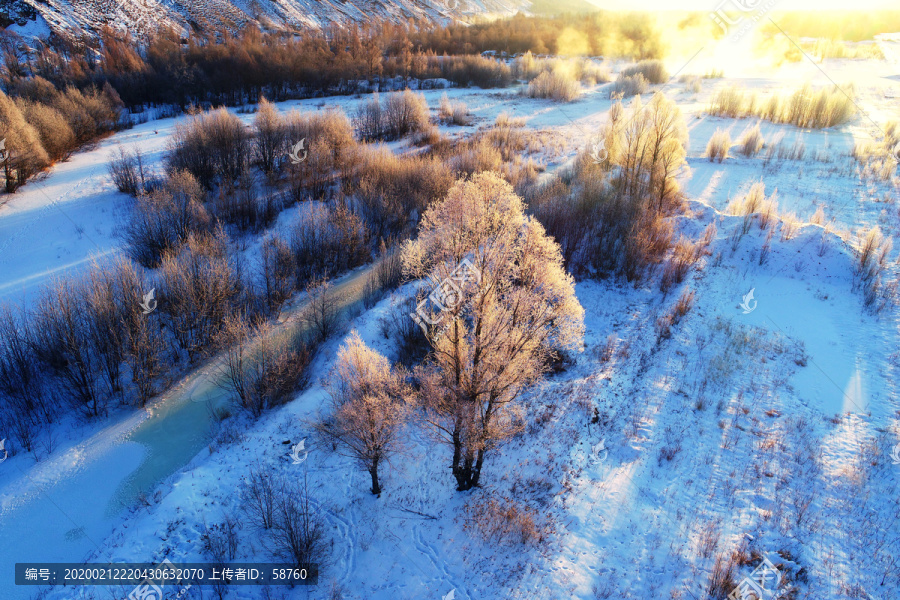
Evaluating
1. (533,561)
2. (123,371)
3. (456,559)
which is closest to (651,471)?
(533,561)

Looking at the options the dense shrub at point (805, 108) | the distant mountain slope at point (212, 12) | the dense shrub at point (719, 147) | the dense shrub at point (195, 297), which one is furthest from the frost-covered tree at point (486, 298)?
the distant mountain slope at point (212, 12)

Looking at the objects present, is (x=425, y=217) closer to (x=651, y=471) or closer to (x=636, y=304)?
(x=651, y=471)

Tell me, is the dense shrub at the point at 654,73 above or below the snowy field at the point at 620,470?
above

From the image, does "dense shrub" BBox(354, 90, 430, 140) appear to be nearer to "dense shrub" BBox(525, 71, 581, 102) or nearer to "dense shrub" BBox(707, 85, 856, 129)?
"dense shrub" BBox(525, 71, 581, 102)

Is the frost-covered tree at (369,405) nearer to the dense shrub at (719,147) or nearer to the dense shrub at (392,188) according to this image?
the dense shrub at (392,188)

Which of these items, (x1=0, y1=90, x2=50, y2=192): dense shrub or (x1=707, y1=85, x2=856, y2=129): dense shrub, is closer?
(x1=0, y1=90, x2=50, y2=192): dense shrub

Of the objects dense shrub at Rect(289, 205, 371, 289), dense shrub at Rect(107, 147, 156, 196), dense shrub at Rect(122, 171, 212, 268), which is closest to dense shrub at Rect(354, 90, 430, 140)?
dense shrub at Rect(289, 205, 371, 289)
